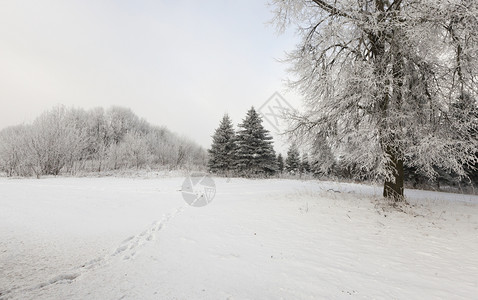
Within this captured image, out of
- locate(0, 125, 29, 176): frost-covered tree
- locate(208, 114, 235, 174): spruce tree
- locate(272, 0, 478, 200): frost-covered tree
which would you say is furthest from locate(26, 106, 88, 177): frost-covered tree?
locate(272, 0, 478, 200): frost-covered tree

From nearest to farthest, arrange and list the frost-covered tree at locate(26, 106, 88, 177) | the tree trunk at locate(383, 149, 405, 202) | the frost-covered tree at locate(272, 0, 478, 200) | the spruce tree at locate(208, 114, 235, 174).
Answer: the frost-covered tree at locate(272, 0, 478, 200) < the tree trunk at locate(383, 149, 405, 202) < the frost-covered tree at locate(26, 106, 88, 177) < the spruce tree at locate(208, 114, 235, 174)

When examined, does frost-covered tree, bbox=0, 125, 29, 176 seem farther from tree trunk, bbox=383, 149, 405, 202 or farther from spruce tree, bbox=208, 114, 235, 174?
tree trunk, bbox=383, 149, 405, 202

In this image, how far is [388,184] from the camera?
644 cm

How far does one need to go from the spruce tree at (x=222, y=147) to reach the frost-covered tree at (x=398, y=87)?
60.0 ft

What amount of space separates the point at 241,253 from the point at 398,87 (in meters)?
5.91

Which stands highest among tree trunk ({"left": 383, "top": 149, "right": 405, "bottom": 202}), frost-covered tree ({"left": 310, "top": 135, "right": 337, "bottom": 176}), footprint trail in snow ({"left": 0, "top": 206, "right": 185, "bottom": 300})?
frost-covered tree ({"left": 310, "top": 135, "right": 337, "bottom": 176})

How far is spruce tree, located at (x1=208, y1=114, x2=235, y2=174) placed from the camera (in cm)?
2481

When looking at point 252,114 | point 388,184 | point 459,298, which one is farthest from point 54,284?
point 252,114

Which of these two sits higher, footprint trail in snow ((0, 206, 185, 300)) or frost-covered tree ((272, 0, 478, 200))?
frost-covered tree ((272, 0, 478, 200))

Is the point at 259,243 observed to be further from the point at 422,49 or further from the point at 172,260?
the point at 422,49

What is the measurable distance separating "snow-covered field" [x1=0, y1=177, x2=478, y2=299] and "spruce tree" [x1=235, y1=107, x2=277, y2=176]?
53.4 feet

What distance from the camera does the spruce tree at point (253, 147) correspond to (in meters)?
22.2

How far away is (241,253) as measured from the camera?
10.7 ft

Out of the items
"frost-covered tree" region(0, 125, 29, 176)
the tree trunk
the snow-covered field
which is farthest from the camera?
"frost-covered tree" region(0, 125, 29, 176)
